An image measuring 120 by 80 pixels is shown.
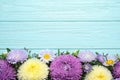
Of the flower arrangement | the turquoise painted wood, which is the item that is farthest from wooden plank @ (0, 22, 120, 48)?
the flower arrangement

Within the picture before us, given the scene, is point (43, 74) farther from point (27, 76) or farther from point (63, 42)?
point (63, 42)

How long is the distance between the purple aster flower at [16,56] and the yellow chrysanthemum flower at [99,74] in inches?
7.9

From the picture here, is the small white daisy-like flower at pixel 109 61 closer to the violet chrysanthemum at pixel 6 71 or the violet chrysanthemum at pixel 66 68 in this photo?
the violet chrysanthemum at pixel 66 68

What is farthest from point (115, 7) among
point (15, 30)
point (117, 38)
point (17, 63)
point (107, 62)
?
point (17, 63)

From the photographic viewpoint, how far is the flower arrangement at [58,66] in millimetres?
817

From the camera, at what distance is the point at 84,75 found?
865 millimetres

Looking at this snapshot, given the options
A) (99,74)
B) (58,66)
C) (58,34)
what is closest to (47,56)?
(58,66)

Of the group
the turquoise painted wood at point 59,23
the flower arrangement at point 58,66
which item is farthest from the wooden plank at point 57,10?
the flower arrangement at point 58,66

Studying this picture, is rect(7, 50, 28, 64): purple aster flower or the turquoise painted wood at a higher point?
the turquoise painted wood

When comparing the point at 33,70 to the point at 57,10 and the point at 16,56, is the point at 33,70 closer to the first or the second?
the point at 16,56

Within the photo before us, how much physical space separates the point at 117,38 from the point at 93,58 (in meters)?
0.77

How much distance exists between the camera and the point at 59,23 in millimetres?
1613

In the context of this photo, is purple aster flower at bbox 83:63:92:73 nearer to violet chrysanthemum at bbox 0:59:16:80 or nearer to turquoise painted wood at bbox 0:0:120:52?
violet chrysanthemum at bbox 0:59:16:80

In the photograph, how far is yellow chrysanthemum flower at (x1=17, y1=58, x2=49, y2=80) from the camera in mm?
808
